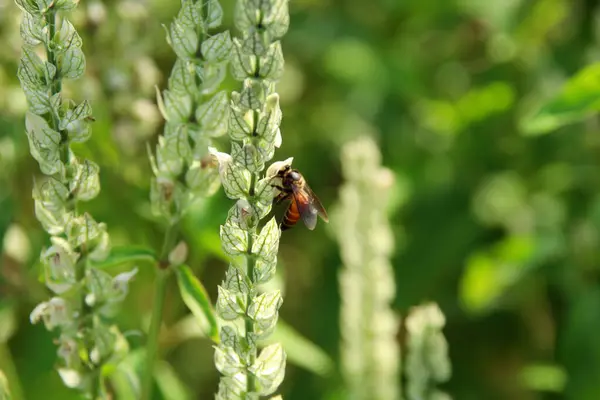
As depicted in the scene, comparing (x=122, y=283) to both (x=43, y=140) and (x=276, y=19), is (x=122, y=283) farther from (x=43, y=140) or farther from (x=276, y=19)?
(x=276, y=19)

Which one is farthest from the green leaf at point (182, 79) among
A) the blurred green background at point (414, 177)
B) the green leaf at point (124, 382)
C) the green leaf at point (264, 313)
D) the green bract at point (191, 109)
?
the blurred green background at point (414, 177)

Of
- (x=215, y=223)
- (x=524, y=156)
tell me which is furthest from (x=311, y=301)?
(x=215, y=223)

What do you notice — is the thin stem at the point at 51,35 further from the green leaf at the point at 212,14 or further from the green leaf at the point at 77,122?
the green leaf at the point at 212,14

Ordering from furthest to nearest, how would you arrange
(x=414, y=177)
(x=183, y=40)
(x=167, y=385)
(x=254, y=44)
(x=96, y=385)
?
1. (x=414, y=177)
2. (x=167, y=385)
3. (x=96, y=385)
4. (x=183, y=40)
5. (x=254, y=44)

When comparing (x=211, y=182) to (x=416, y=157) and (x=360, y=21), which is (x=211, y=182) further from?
(x=360, y=21)

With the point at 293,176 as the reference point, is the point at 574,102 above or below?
above

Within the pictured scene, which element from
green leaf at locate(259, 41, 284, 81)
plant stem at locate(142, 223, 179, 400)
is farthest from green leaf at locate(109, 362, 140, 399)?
green leaf at locate(259, 41, 284, 81)

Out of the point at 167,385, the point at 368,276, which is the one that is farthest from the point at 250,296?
the point at 167,385
